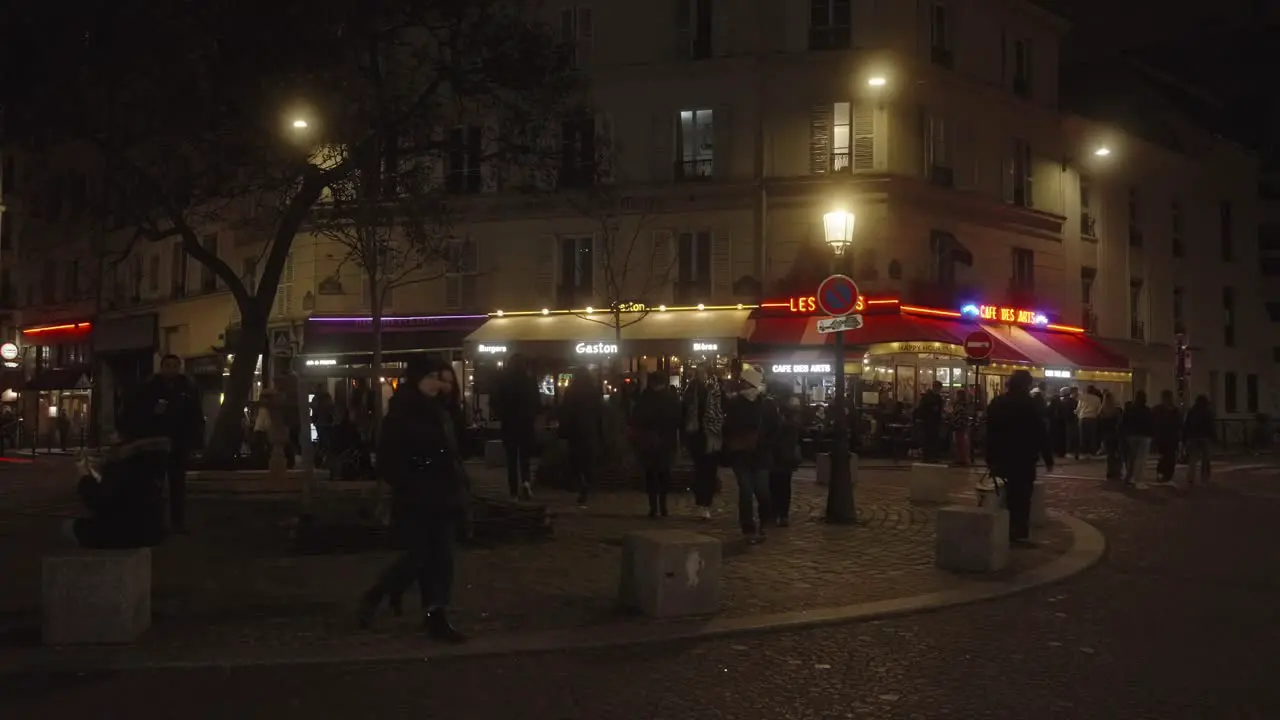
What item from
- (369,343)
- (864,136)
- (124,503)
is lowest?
(124,503)

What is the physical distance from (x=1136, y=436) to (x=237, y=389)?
14219 mm

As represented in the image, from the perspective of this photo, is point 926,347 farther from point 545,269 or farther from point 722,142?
point 545,269

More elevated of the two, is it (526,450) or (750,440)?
(750,440)

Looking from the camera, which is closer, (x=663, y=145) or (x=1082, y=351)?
(x=663, y=145)

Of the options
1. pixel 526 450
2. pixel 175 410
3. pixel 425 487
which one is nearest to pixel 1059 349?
pixel 526 450

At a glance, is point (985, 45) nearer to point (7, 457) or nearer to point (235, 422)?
point (235, 422)

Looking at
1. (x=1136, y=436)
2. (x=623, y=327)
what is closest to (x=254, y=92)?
(x=1136, y=436)

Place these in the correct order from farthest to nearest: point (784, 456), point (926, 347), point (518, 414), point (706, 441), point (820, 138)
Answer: point (820, 138) → point (926, 347) → point (518, 414) → point (706, 441) → point (784, 456)

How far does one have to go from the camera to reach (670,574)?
27.3 feet

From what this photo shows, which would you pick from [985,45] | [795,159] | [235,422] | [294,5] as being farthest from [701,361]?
[294,5]

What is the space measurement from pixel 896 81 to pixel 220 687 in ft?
85.7

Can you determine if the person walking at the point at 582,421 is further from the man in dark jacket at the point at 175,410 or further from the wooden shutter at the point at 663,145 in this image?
the wooden shutter at the point at 663,145

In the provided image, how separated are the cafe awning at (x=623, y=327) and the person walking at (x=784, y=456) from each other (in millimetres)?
16121

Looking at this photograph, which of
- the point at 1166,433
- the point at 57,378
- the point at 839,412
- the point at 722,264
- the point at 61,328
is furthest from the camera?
the point at 61,328
